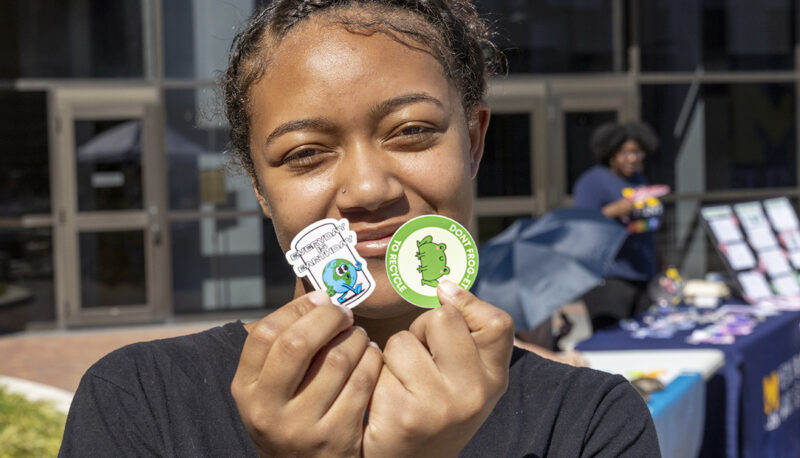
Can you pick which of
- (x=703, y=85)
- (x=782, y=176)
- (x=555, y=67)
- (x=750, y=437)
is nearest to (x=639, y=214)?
(x=750, y=437)

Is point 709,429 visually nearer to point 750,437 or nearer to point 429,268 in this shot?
point 750,437

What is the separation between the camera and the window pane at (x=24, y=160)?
32.9 ft

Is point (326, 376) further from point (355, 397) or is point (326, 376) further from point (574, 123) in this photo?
point (574, 123)

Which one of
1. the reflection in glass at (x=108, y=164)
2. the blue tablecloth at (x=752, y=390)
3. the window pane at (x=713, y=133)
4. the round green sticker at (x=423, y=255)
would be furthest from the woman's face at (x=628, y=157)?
the reflection in glass at (x=108, y=164)

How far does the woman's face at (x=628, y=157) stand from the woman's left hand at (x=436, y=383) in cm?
512

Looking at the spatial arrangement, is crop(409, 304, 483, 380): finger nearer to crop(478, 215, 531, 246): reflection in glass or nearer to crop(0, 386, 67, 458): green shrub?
crop(0, 386, 67, 458): green shrub

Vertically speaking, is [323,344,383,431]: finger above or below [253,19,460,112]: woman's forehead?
below

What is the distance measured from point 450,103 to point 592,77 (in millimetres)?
10057

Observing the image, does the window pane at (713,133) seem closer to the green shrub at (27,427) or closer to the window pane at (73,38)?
the window pane at (73,38)

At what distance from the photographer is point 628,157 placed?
600 cm

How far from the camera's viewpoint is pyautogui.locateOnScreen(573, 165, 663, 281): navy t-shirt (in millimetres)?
5645

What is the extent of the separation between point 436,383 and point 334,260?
0.30m

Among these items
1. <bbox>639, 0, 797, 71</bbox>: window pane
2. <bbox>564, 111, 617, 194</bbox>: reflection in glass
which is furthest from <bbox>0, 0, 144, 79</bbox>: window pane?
<bbox>639, 0, 797, 71</bbox>: window pane

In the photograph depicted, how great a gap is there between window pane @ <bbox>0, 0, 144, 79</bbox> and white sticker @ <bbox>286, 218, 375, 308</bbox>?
959cm
